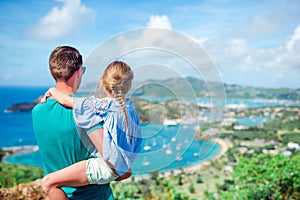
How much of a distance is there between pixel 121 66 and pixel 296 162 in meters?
2.98

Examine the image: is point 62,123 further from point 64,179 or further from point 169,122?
point 169,122

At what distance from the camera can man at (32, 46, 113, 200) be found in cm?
116

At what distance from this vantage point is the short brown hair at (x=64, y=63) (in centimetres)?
116

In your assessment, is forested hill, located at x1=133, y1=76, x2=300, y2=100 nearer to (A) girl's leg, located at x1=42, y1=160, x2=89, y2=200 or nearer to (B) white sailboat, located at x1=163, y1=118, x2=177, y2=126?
(B) white sailboat, located at x1=163, y1=118, x2=177, y2=126

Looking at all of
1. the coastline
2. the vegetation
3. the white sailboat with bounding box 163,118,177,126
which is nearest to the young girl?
the white sailboat with bounding box 163,118,177,126

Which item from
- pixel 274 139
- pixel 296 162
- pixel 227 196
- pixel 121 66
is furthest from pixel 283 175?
pixel 121 66

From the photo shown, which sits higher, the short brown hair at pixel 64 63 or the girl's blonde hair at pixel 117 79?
the short brown hair at pixel 64 63

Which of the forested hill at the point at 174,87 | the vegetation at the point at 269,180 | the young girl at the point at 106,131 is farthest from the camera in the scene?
the vegetation at the point at 269,180

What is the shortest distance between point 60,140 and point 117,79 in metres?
0.30

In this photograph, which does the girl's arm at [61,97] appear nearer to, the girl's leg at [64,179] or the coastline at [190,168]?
the girl's leg at [64,179]

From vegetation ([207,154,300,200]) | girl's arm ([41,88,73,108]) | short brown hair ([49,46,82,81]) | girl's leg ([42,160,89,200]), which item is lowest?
vegetation ([207,154,300,200])

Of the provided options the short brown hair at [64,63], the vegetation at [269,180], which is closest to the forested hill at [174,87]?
the short brown hair at [64,63]

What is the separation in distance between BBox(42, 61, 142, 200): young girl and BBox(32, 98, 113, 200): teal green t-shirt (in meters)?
0.04

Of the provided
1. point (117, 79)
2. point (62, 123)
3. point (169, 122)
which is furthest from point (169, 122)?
point (62, 123)
